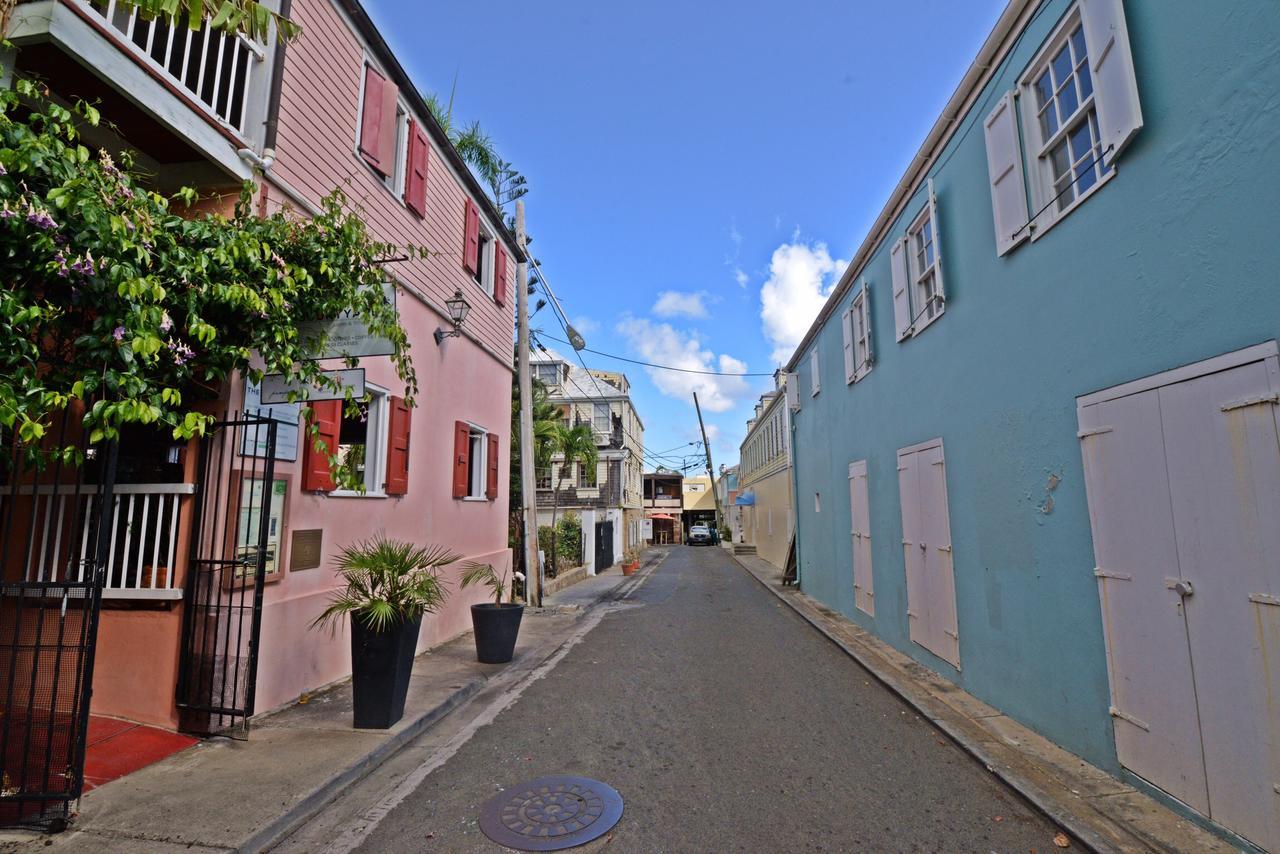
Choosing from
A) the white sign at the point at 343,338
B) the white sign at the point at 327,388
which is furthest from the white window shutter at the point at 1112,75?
the white sign at the point at 327,388

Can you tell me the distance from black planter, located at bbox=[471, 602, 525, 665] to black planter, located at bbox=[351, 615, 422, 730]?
8.26ft

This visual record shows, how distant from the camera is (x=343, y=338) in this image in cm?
513

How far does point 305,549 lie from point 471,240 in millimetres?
5928

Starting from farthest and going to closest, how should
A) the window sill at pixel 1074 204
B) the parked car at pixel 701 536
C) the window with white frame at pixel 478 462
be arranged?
the parked car at pixel 701 536, the window with white frame at pixel 478 462, the window sill at pixel 1074 204

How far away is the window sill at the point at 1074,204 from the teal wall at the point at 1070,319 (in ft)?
0.14

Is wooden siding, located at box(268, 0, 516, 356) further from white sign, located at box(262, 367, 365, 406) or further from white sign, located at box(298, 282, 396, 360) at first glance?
white sign, located at box(262, 367, 365, 406)

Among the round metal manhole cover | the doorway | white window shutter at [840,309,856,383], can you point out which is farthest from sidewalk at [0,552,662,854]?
white window shutter at [840,309,856,383]

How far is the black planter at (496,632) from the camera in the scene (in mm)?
7699

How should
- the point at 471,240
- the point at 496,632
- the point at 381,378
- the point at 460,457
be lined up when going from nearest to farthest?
the point at 381,378, the point at 496,632, the point at 460,457, the point at 471,240

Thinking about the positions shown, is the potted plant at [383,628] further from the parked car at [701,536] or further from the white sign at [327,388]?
the parked car at [701,536]

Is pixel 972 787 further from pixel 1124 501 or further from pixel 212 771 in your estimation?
pixel 212 771

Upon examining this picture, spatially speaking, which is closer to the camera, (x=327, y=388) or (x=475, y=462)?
(x=327, y=388)

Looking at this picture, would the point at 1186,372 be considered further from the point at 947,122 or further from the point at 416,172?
the point at 416,172

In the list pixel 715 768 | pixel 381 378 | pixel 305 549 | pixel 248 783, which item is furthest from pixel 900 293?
pixel 248 783
